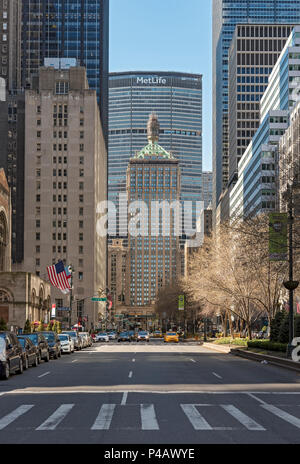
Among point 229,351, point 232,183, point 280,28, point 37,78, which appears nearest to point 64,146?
point 37,78

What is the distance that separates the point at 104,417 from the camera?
14148 mm

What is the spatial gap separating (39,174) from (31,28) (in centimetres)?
5367

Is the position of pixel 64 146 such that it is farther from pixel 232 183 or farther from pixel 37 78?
pixel 232 183

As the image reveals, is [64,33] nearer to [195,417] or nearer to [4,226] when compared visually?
[4,226]

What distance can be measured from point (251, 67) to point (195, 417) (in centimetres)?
16710

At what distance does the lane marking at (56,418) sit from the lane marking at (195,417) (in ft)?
8.30

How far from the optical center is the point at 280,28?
574 feet

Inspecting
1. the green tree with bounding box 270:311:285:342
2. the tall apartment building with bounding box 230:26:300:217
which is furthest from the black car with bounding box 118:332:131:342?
the green tree with bounding box 270:311:285:342

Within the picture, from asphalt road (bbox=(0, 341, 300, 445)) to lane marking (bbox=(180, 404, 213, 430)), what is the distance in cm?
2

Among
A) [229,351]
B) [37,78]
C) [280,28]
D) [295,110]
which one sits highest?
[280,28]

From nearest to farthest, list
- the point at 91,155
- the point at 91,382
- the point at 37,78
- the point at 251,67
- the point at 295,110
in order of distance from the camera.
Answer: the point at 91,382, the point at 295,110, the point at 91,155, the point at 37,78, the point at 251,67

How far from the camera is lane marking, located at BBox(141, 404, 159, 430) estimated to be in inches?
502
